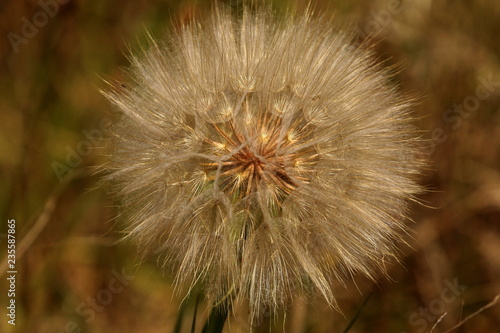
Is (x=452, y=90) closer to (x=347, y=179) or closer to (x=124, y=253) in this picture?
(x=347, y=179)

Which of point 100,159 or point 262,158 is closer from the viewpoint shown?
point 262,158

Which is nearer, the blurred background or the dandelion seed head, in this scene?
the dandelion seed head

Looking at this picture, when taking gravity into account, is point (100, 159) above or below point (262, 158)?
above

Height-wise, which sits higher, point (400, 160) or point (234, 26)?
point (234, 26)

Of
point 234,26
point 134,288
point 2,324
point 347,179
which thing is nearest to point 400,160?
point 347,179
